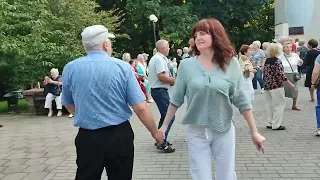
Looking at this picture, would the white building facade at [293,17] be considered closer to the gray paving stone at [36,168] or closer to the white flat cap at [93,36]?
the gray paving stone at [36,168]

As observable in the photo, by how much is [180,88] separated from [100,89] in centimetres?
74

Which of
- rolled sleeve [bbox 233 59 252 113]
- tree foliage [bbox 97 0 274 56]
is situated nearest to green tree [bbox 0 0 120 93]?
rolled sleeve [bbox 233 59 252 113]

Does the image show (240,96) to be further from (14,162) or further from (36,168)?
(14,162)

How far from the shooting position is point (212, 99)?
143 inches

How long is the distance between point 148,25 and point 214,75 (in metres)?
31.3

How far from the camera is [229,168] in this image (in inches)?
147

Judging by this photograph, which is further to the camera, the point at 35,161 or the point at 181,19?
the point at 181,19

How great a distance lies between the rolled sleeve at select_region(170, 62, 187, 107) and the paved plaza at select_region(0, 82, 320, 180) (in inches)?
71.7

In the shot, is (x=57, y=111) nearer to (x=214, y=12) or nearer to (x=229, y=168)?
(x=229, y=168)

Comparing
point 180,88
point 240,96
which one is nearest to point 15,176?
point 180,88

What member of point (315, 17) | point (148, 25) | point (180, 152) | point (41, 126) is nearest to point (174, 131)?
point (180, 152)

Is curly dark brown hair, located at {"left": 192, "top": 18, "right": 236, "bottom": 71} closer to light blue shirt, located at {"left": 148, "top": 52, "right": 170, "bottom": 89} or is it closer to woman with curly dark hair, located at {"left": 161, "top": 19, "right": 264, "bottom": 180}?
woman with curly dark hair, located at {"left": 161, "top": 19, "right": 264, "bottom": 180}

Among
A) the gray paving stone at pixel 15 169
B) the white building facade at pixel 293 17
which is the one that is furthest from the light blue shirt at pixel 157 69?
the white building facade at pixel 293 17

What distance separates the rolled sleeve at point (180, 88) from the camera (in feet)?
12.4
